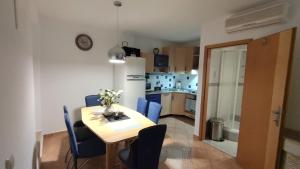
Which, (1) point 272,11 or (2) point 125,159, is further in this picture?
(1) point 272,11

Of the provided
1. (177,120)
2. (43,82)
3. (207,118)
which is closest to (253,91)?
(207,118)

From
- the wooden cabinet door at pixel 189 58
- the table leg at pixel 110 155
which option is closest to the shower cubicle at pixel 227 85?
the wooden cabinet door at pixel 189 58

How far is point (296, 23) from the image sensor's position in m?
1.95

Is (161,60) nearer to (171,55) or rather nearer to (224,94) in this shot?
(171,55)

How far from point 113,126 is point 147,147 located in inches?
24.3

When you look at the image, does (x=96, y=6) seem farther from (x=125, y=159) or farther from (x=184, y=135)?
(x=184, y=135)

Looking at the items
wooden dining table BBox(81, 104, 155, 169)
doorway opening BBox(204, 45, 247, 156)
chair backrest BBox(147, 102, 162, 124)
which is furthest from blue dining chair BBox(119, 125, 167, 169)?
doorway opening BBox(204, 45, 247, 156)

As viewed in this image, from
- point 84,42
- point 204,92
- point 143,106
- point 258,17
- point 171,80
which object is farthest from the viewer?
point 171,80

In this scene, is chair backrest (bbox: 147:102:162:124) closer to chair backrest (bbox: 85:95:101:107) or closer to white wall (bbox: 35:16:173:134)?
chair backrest (bbox: 85:95:101:107)

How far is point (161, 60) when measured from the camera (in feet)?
15.4

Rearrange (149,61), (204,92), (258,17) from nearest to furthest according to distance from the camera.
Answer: (258,17)
(204,92)
(149,61)

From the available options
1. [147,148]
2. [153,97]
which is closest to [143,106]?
[147,148]

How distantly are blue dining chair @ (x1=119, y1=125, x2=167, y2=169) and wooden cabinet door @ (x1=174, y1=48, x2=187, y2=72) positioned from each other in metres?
3.32

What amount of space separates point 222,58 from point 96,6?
107 inches
